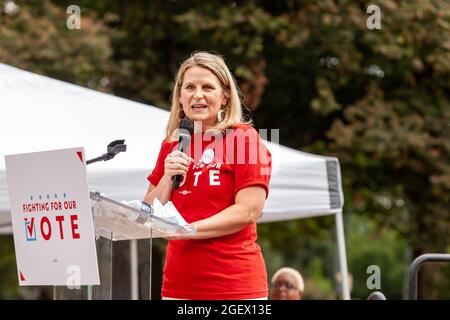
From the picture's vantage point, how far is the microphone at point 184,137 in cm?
332

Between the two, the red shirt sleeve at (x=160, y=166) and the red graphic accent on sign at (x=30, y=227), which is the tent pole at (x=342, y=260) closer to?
the red shirt sleeve at (x=160, y=166)

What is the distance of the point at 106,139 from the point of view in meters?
5.75

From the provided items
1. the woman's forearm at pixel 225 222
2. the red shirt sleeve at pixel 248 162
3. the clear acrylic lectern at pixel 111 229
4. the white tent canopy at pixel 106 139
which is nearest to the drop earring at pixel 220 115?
the red shirt sleeve at pixel 248 162

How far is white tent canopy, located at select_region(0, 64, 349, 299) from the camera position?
214 inches

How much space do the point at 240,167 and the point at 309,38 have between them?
10430 mm

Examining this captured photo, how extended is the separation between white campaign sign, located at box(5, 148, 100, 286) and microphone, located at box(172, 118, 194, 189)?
0.42m

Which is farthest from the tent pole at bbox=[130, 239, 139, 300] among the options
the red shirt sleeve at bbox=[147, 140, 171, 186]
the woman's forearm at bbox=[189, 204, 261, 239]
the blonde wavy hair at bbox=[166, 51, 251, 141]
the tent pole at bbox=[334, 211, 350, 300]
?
the woman's forearm at bbox=[189, 204, 261, 239]

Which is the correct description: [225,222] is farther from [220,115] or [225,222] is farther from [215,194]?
[220,115]

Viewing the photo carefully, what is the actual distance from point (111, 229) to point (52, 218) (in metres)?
0.23

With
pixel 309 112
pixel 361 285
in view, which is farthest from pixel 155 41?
pixel 361 285

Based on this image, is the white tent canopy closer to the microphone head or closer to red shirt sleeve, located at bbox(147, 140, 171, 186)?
red shirt sleeve, located at bbox(147, 140, 171, 186)

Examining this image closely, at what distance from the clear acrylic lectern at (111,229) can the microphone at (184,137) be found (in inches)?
8.7

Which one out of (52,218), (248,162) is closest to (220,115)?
(248,162)

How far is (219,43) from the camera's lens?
13.8m
